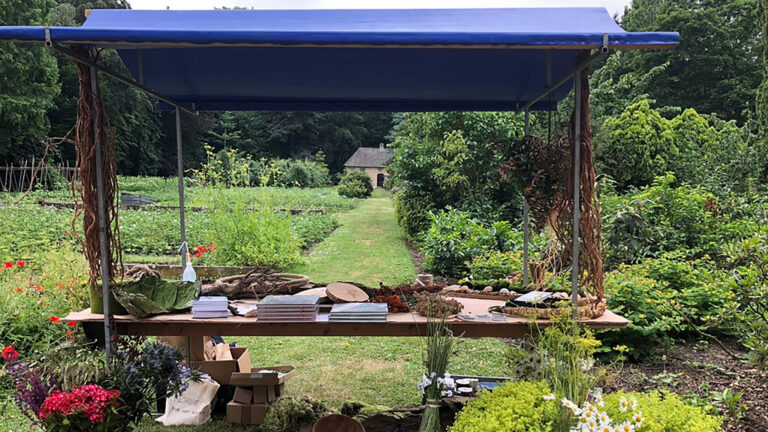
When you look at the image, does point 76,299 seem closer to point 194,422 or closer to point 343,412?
point 194,422

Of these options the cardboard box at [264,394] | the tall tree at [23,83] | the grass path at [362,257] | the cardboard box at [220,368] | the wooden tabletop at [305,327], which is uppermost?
the tall tree at [23,83]

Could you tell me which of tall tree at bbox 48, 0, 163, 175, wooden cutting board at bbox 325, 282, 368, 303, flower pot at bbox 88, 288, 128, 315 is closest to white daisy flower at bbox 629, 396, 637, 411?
wooden cutting board at bbox 325, 282, 368, 303

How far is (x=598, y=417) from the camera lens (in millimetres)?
2141

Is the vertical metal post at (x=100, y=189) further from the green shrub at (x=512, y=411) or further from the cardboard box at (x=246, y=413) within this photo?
the green shrub at (x=512, y=411)

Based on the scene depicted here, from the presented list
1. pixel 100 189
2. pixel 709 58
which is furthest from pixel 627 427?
pixel 709 58

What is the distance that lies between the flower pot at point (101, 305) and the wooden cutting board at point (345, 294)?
127 centimetres

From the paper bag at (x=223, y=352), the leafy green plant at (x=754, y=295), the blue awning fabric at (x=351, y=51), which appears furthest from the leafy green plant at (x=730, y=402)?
the paper bag at (x=223, y=352)

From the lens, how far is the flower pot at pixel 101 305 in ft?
9.48

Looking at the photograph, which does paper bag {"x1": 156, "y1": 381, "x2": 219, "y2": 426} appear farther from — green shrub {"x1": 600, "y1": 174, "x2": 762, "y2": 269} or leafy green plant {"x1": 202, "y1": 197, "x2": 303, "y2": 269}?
green shrub {"x1": 600, "y1": 174, "x2": 762, "y2": 269}

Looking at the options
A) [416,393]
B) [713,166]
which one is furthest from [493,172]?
[416,393]

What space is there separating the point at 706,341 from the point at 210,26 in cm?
491

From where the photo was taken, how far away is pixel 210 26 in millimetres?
2691

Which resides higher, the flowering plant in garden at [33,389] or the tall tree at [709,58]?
the tall tree at [709,58]

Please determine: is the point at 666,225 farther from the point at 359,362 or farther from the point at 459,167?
the point at 359,362
